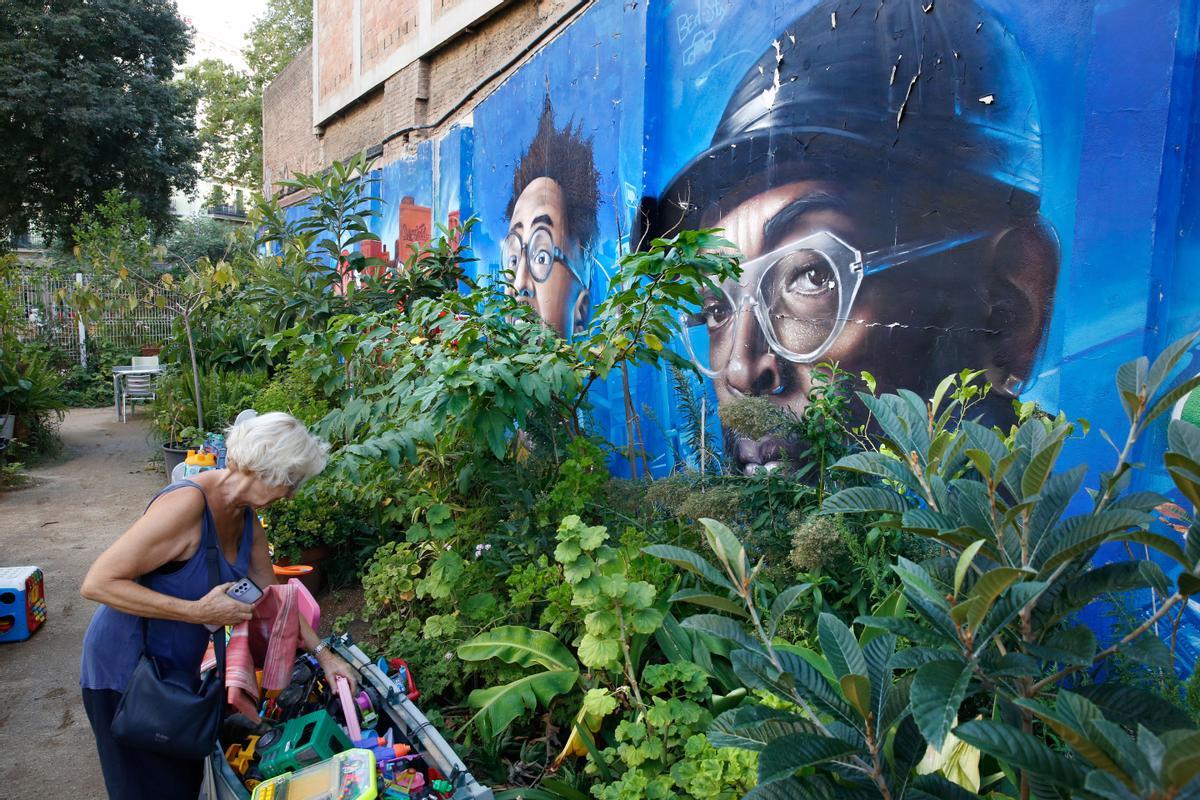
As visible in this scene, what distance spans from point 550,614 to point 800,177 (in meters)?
2.42

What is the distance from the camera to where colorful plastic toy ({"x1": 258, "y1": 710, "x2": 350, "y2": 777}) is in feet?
7.65

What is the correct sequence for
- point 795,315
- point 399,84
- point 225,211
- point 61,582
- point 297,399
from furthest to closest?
point 225,211 < point 399,84 < point 297,399 < point 61,582 < point 795,315

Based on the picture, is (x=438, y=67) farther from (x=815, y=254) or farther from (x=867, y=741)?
(x=867, y=741)

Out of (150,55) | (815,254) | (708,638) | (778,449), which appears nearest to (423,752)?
(708,638)

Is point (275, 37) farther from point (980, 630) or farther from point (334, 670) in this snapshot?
point (980, 630)

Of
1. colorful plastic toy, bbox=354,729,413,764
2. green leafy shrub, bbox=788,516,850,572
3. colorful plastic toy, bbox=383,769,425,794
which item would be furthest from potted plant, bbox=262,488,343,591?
green leafy shrub, bbox=788,516,850,572

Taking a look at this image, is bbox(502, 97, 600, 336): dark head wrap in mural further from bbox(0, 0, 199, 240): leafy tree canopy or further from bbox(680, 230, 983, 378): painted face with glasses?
bbox(0, 0, 199, 240): leafy tree canopy

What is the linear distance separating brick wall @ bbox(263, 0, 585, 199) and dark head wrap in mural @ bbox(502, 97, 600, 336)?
44.1 inches

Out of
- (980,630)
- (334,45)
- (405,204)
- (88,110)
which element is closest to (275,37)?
(88,110)

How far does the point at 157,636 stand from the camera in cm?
225

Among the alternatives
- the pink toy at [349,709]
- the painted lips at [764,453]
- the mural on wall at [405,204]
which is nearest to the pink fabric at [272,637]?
the pink toy at [349,709]

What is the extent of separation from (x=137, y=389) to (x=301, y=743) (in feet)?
37.0

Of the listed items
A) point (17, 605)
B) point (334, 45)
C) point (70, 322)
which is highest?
point (334, 45)

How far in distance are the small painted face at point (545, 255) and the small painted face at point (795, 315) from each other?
1.78 m
